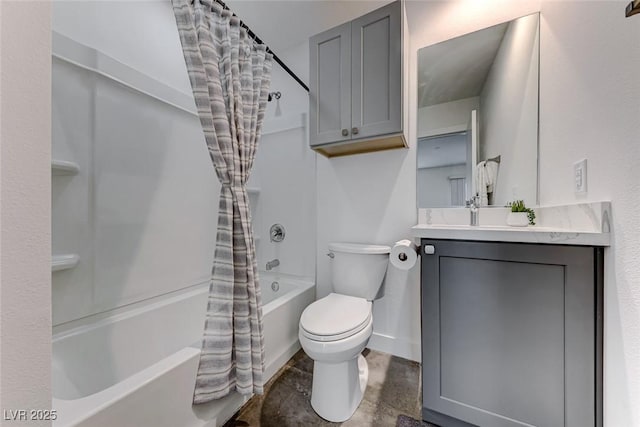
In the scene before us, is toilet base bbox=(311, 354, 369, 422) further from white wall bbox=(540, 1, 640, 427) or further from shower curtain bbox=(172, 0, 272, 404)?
white wall bbox=(540, 1, 640, 427)

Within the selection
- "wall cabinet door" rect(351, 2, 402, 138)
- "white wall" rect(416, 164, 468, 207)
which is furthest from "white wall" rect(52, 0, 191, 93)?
"white wall" rect(416, 164, 468, 207)

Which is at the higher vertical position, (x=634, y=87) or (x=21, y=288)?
(x=634, y=87)

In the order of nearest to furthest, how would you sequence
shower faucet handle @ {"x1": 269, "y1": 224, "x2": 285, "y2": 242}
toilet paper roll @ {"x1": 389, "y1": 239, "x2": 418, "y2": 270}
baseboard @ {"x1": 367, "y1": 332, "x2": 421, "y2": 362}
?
toilet paper roll @ {"x1": 389, "y1": 239, "x2": 418, "y2": 270}, baseboard @ {"x1": 367, "y1": 332, "x2": 421, "y2": 362}, shower faucet handle @ {"x1": 269, "y1": 224, "x2": 285, "y2": 242}

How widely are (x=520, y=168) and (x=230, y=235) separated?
160 centimetres

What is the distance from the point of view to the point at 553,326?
858 mm

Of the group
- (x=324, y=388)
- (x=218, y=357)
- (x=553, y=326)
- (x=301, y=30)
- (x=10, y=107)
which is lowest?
(x=324, y=388)

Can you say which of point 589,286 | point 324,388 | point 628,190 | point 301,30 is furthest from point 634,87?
point 301,30

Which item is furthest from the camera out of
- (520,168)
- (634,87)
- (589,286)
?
(520,168)

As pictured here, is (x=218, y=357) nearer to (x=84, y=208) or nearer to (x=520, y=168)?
(x=84, y=208)

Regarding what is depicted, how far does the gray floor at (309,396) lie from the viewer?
1.14 meters

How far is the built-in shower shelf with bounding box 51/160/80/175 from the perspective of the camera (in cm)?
108

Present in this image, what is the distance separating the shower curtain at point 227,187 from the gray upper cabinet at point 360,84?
554 millimetres

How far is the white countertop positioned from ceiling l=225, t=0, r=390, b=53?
1.67 m

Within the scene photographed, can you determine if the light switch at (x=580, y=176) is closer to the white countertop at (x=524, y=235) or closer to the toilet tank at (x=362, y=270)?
the white countertop at (x=524, y=235)
